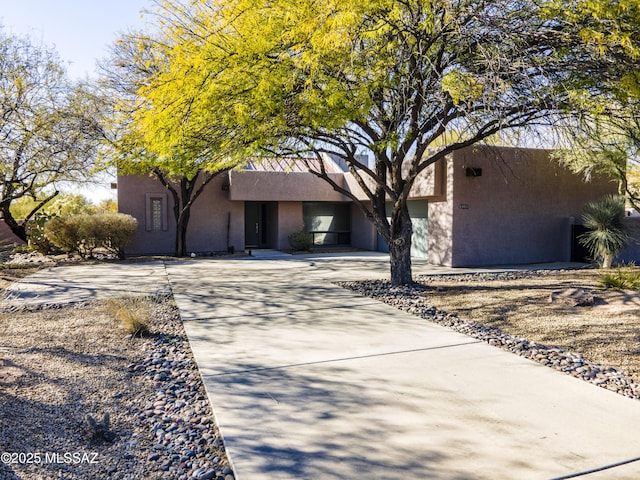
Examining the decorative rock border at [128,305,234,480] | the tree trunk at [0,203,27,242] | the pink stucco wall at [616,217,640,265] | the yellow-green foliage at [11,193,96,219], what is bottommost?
the decorative rock border at [128,305,234,480]

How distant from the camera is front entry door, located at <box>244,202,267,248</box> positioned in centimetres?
2161

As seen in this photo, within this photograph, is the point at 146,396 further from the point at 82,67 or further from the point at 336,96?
the point at 82,67

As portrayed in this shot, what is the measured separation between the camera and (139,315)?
661cm

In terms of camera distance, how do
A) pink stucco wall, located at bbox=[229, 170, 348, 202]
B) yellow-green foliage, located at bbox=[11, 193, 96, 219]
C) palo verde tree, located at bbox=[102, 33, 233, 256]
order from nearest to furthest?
1. palo verde tree, located at bbox=[102, 33, 233, 256]
2. pink stucco wall, located at bbox=[229, 170, 348, 202]
3. yellow-green foliage, located at bbox=[11, 193, 96, 219]

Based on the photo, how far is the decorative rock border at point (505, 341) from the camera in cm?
475

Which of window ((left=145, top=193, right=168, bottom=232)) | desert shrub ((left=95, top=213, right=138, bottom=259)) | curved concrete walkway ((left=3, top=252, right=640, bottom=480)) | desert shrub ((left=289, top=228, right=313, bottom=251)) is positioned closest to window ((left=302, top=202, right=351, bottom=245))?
desert shrub ((left=289, top=228, right=313, bottom=251))

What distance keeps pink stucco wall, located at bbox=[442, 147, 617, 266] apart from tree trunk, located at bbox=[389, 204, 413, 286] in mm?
4103

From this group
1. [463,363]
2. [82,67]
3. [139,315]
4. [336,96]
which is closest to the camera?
[463,363]

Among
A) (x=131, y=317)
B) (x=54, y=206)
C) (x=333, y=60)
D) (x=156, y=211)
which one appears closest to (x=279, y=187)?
(x=156, y=211)

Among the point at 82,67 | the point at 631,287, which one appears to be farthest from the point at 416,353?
the point at 82,67

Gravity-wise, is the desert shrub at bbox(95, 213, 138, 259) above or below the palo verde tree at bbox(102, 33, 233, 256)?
below

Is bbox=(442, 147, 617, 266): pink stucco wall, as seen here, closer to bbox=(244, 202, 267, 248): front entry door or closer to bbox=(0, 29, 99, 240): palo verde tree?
bbox=(244, 202, 267, 248): front entry door

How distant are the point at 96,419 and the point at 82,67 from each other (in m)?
15.3

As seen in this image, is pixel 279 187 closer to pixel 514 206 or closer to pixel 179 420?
pixel 514 206
